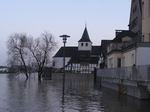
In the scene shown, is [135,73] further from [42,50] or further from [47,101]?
[42,50]

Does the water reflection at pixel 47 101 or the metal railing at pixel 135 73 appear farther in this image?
the metal railing at pixel 135 73

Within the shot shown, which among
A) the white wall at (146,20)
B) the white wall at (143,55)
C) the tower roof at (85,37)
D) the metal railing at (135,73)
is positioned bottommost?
the metal railing at (135,73)

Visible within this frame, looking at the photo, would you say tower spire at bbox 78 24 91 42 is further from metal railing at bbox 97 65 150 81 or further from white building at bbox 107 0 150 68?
metal railing at bbox 97 65 150 81

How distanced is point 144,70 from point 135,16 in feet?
161

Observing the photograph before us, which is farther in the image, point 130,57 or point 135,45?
point 130,57

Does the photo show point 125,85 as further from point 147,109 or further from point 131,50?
point 147,109

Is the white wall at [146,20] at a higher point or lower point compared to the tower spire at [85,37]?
lower

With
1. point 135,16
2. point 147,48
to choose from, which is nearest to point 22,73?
point 135,16

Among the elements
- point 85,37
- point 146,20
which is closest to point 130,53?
point 146,20

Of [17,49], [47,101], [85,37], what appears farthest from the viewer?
[85,37]

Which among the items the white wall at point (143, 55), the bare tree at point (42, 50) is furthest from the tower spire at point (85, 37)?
the white wall at point (143, 55)

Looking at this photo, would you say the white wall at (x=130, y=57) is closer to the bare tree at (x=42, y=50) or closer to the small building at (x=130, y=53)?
the small building at (x=130, y=53)

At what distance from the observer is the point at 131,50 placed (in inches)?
1694

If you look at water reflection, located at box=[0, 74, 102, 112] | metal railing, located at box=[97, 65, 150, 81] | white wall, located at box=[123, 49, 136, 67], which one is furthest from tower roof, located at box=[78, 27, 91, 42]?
metal railing, located at box=[97, 65, 150, 81]
